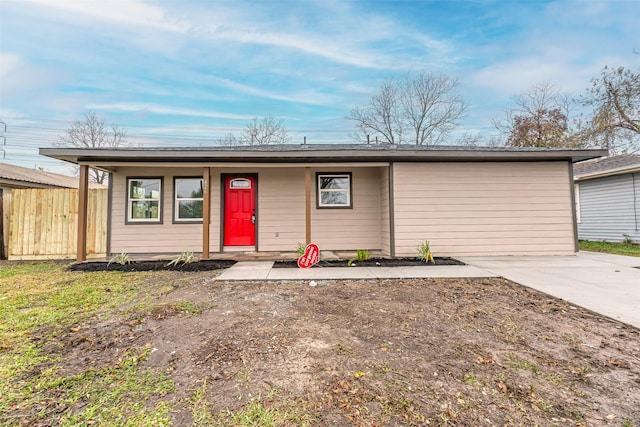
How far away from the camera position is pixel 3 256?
7.52m

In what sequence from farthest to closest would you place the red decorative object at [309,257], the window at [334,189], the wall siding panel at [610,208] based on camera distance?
the wall siding panel at [610,208]
the window at [334,189]
the red decorative object at [309,257]

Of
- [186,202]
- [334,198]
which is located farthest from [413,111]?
[186,202]

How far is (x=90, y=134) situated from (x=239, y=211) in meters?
20.6

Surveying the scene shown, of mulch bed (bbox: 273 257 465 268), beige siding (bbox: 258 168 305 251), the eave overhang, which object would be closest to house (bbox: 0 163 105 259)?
the eave overhang

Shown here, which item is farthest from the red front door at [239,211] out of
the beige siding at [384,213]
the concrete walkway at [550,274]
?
the beige siding at [384,213]

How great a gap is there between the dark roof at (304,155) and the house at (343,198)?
2 centimetres

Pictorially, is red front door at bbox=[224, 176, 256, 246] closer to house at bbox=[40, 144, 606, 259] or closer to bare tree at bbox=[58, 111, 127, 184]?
house at bbox=[40, 144, 606, 259]

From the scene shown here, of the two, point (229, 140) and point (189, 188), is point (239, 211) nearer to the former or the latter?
point (189, 188)

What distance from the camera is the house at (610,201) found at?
988 cm

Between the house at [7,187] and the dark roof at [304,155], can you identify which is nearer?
the dark roof at [304,155]

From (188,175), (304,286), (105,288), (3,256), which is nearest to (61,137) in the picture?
(3,256)

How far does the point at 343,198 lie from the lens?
820 cm

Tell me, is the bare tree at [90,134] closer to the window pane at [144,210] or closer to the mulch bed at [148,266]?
the window pane at [144,210]

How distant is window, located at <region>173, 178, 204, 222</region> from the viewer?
798 centimetres
